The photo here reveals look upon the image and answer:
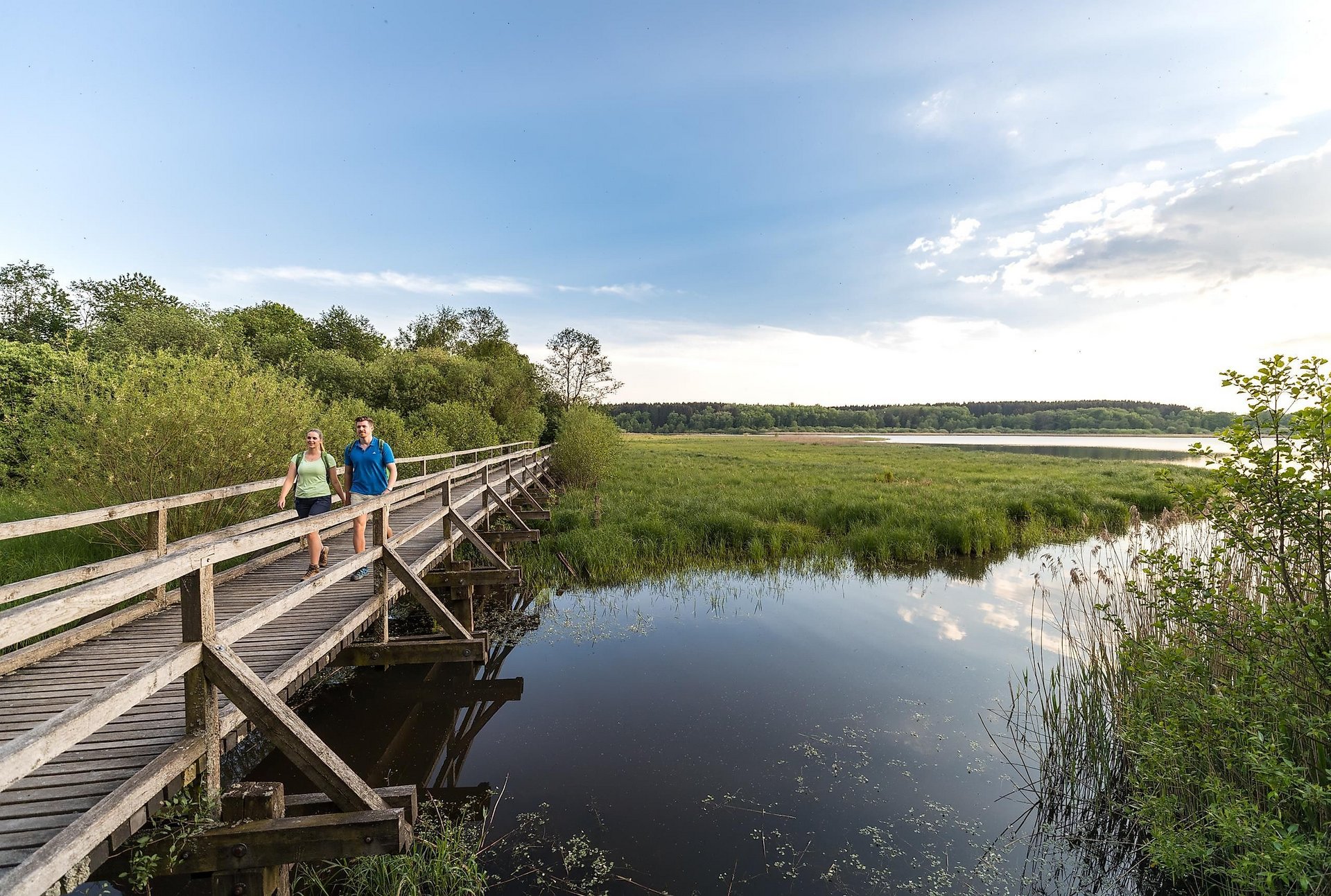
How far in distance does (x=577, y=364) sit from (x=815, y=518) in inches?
1312

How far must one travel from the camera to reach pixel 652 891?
407 centimetres

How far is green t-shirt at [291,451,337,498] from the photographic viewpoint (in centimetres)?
700

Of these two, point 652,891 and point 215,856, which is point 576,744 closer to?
point 652,891

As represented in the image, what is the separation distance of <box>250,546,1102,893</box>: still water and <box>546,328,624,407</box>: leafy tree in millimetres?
37072

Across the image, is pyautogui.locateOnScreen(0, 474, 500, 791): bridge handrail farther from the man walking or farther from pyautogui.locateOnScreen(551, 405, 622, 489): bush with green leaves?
pyautogui.locateOnScreen(551, 405, 622, 489): bush with green leaves

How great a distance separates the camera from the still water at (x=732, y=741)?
4.48m

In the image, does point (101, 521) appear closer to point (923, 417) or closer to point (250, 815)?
point (250, 815)

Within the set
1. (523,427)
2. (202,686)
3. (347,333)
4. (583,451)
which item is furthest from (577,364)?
(202,686)

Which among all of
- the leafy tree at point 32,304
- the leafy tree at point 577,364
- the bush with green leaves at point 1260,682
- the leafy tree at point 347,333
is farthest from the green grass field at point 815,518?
the leafy tree at point 32,304

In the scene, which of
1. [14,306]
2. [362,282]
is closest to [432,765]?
[362,282]

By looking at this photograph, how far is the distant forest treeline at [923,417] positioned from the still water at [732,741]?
92.3 m

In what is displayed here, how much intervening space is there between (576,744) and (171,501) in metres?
4.82

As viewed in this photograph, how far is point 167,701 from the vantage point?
12.8ft

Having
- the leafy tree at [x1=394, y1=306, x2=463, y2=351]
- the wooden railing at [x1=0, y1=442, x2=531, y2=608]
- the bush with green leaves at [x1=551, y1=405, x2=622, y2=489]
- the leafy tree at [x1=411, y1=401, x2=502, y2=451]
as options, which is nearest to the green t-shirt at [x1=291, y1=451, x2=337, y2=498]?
the wooden railing at [x1=0, y1=442, x2=531, y2=608]
